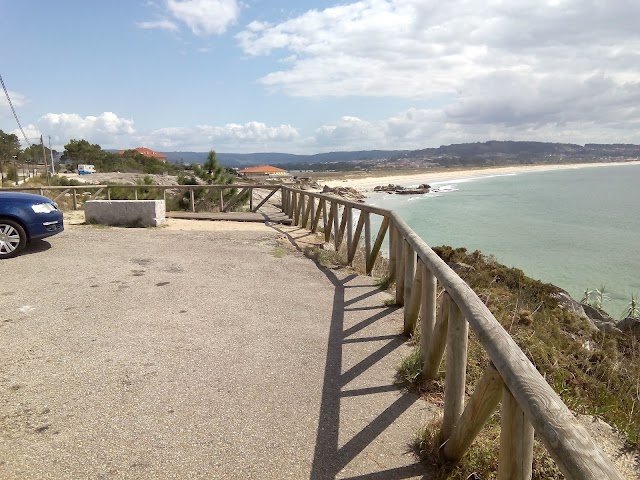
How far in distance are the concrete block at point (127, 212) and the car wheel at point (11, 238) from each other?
4.06m

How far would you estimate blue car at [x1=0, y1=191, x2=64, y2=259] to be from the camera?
7.54 m

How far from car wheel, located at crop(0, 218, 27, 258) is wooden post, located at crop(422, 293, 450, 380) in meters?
6.92

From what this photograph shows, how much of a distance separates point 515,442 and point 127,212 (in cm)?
1136

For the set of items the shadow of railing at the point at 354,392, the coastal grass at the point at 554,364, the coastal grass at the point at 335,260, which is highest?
the coastal grass at the point at 335,260

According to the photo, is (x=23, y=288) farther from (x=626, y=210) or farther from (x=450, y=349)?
(x=626, y=210)

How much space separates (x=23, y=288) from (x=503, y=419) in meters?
5.98

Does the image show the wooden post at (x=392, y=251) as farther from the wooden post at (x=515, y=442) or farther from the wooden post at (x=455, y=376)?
the wooden post at (x=515, y=442)

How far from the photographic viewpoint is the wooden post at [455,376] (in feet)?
9.09

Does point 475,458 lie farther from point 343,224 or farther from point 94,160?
point 94,160

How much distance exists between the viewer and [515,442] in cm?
191

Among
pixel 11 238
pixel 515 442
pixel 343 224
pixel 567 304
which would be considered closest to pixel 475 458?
pixel 515 442

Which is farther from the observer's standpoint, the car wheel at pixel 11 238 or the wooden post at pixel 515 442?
the car wheel at pixel 11 238

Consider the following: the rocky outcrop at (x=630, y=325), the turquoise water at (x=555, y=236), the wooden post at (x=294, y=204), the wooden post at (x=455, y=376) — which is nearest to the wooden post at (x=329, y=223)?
the wooden post at (x=294, y=204)

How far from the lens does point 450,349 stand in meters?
2.82
